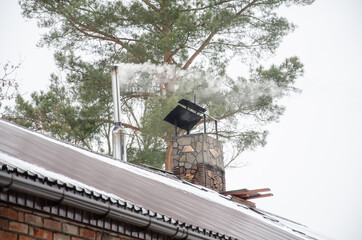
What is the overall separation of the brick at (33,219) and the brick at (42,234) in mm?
49

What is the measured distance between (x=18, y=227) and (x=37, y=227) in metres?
0.19

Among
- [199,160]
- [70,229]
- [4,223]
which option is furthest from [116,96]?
[4,223]

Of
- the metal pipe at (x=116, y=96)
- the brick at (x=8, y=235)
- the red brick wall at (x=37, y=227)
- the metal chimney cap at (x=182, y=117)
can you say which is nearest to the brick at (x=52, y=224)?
the red brick wall at (x=37, y=227)

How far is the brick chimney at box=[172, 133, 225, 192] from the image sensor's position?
15.2m

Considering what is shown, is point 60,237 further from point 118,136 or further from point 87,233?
point 118,136

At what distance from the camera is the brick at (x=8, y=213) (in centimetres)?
533

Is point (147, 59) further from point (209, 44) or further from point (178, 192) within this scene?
point (178, 192)

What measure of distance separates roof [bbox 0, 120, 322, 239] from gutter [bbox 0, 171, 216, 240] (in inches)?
2.1

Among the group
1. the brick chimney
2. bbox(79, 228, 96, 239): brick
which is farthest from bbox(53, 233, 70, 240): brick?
the brick chimney

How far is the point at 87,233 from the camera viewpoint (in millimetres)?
6008

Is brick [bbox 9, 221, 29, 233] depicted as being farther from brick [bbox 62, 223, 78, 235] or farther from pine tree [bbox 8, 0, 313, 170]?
pine tree [bbox 8, 0, 313, 170]

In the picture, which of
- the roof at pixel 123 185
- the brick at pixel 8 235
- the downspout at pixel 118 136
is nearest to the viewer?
the brick at pixel 8 235

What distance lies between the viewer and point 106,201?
5.88 metres

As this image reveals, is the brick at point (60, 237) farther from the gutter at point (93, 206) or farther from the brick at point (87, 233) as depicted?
the gutter at point (93, 206)
